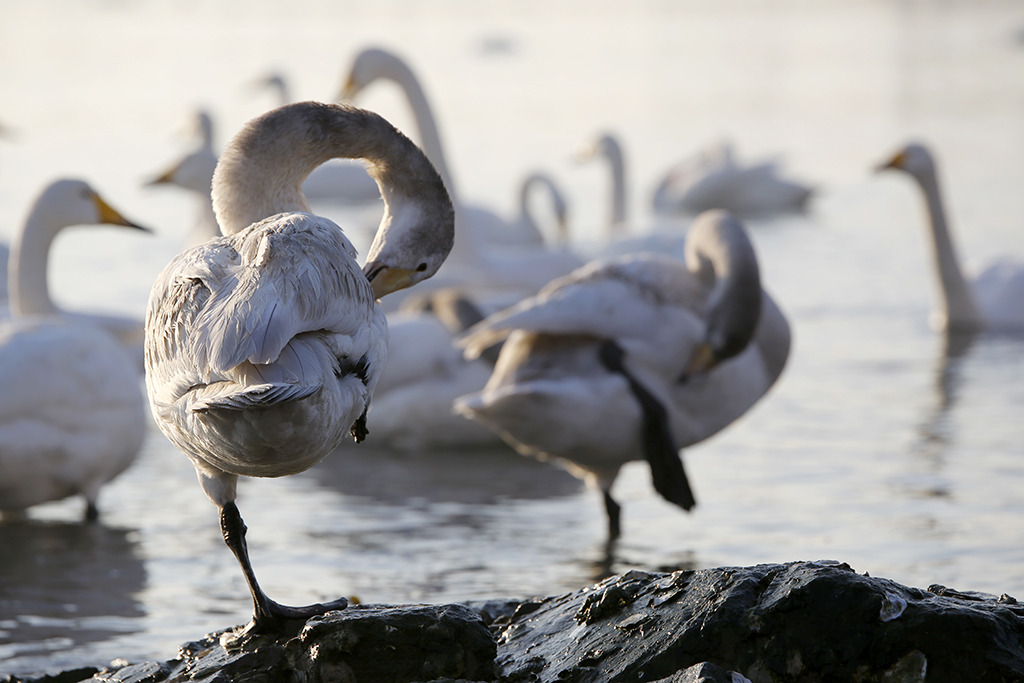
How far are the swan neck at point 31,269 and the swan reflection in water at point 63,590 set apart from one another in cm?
125

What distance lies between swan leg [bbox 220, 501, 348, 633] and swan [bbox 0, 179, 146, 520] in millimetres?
2499

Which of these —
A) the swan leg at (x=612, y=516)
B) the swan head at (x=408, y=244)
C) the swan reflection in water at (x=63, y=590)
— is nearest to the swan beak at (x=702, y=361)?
the swan leg at (x=612, y=516)

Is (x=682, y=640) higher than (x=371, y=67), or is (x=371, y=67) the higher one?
(x=371, y=67)

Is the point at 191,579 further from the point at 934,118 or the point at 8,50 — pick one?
the point at 8,50

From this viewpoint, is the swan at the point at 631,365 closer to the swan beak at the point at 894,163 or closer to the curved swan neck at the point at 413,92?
the curved swan neck at the point at 413,92

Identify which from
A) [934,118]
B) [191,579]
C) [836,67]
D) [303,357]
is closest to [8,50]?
[836,67]

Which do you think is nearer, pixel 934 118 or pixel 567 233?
pixel 567 233

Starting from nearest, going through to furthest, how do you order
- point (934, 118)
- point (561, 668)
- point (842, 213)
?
point (561, 668) → point (842, 213) → point (934, 118)

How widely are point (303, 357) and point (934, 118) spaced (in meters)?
20.8

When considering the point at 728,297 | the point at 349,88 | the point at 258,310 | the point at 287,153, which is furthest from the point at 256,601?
the point at 349,88

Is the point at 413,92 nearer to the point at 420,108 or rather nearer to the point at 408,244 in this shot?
the point at 420,108

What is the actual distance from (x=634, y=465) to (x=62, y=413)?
A: 3026 mm

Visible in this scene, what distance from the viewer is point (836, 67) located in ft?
101

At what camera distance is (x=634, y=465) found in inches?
308
